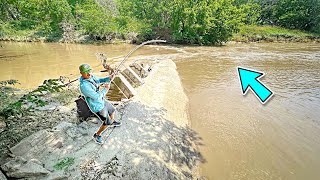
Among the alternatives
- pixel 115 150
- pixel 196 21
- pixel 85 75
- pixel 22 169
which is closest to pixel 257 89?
pixel 115 150

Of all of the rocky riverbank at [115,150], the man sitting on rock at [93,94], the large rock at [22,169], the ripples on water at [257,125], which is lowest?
the ripples on water at [257,125]

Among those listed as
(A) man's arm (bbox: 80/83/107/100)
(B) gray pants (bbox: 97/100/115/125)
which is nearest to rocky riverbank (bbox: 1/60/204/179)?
(B) gray pants (bbox: 97/100/115/125)

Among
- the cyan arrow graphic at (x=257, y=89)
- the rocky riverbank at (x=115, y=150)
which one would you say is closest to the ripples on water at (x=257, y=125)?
the cyan arrow graphic at (x=257, y=89)

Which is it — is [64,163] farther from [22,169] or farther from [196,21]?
[196,21]

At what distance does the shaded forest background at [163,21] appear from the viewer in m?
25.6

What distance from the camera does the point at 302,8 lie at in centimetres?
3503

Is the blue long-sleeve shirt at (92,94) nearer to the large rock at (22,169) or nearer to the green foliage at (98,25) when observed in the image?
the large rock at (22,169)

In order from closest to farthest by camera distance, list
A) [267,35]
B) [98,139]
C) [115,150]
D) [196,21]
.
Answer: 1. [115,150]
2. [98,139]
3. [196,21]
4. [267,35]

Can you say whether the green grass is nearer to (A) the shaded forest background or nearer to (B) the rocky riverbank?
(A) the shaded forest background

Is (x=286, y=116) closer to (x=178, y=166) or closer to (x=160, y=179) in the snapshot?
(x=178, y=166)

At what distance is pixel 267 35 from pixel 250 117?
2637cm

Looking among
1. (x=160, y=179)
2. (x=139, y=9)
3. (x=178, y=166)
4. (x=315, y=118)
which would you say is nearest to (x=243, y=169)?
(x=178, y=166)

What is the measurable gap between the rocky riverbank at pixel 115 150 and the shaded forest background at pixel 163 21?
18.9m

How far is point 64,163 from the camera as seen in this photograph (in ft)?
13.1
